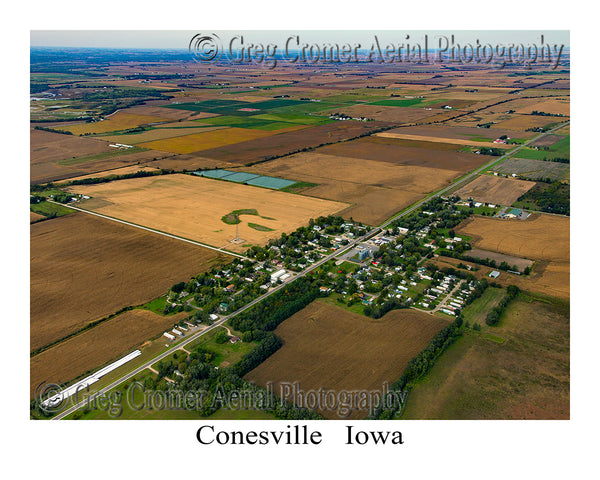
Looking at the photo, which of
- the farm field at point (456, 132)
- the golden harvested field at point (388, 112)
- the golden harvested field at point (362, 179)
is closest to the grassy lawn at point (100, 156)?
the golden harvested field at point (362, 179)

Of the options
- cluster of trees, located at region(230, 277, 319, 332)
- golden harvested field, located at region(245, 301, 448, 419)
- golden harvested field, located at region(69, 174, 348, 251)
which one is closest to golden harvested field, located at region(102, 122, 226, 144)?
golden harvested field, located at region(69, 174, 348, 251)

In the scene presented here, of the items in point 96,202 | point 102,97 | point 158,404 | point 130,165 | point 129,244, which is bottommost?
point 158,404

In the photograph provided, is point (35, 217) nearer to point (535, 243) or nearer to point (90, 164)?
point (90, 164)

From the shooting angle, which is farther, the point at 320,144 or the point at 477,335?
the point at 320,144

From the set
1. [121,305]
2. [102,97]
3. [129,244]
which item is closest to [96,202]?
[129,244]

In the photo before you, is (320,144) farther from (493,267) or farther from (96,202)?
(493,267)

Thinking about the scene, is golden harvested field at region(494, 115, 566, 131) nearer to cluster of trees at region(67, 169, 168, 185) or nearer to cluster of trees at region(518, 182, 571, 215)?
cluster of trees at region(518, 182, 571, 215)
